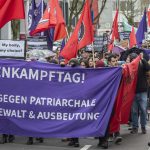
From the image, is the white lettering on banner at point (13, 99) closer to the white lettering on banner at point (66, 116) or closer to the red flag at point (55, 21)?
the white lettering on banner at point (66, 116)

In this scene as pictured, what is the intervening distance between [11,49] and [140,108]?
3.10 metres

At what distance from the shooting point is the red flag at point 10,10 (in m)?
12.2

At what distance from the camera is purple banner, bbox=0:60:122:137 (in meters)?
10.9

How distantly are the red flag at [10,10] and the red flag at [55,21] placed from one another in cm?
244

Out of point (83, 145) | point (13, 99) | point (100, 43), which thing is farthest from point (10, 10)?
point (100, 43)

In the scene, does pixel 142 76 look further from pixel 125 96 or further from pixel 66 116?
pixel 66 116

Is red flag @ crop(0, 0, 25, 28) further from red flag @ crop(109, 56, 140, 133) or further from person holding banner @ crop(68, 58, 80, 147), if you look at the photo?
red flag @ crop(109, 56, 140, 133)

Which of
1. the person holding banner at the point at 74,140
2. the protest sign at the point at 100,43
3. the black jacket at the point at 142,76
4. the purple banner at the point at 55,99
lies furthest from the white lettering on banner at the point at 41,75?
the protest sign at the point at 100,43

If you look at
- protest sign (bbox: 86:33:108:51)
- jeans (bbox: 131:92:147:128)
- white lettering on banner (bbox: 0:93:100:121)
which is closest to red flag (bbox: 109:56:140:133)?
white lettering on banner (bbox: 0:93:100:121)

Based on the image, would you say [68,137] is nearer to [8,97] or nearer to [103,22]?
[8,97]

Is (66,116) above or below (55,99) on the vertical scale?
below

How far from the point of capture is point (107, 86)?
1094 cm

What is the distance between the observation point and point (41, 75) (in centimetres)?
1108

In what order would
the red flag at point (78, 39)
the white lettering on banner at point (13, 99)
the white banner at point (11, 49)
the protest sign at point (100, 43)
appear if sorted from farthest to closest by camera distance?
the protest sign at point (100, 43)
the red flag at point (78, 39)
the white banner at point (11, 49)
the white lettering on banner at point (13, 99)
